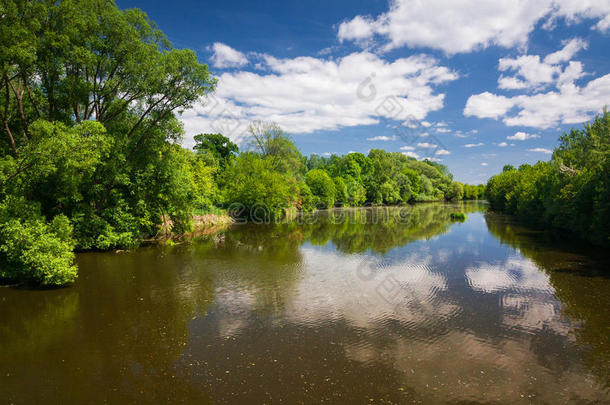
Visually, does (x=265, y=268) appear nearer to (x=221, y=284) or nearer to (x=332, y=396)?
(x=221, y=284)

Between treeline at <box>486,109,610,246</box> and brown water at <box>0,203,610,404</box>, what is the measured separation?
8283 mm

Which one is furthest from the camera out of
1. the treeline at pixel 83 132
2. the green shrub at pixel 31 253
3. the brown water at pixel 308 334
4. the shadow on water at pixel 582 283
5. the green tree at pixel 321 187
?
the green tree at pixel 321 187

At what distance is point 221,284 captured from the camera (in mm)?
13891

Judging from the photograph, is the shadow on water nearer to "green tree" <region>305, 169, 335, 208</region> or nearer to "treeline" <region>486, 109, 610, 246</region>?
"treeline" <region>486, 109, 610, 246</region>

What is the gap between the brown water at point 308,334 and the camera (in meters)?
6.56

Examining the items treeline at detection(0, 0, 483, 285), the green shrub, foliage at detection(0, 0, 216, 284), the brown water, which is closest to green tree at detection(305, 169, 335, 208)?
treeline at detection(0, 0, 483, 285)

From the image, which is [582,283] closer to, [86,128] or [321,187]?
[86,128]

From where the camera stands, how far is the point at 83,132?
15430 mm

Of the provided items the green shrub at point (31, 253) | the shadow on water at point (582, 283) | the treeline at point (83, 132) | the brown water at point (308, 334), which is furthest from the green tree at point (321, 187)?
the green shrub at point (31, 253)

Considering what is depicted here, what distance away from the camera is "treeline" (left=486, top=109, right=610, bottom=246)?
21.9 metres

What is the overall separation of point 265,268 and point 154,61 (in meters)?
13.7

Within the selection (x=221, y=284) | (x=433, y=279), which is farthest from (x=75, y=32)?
(x=433, y=279)

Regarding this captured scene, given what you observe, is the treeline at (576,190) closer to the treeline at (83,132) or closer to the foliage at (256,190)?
the treeline at (83,132)

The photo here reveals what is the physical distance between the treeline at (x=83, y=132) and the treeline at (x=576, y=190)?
28051 millimetres
